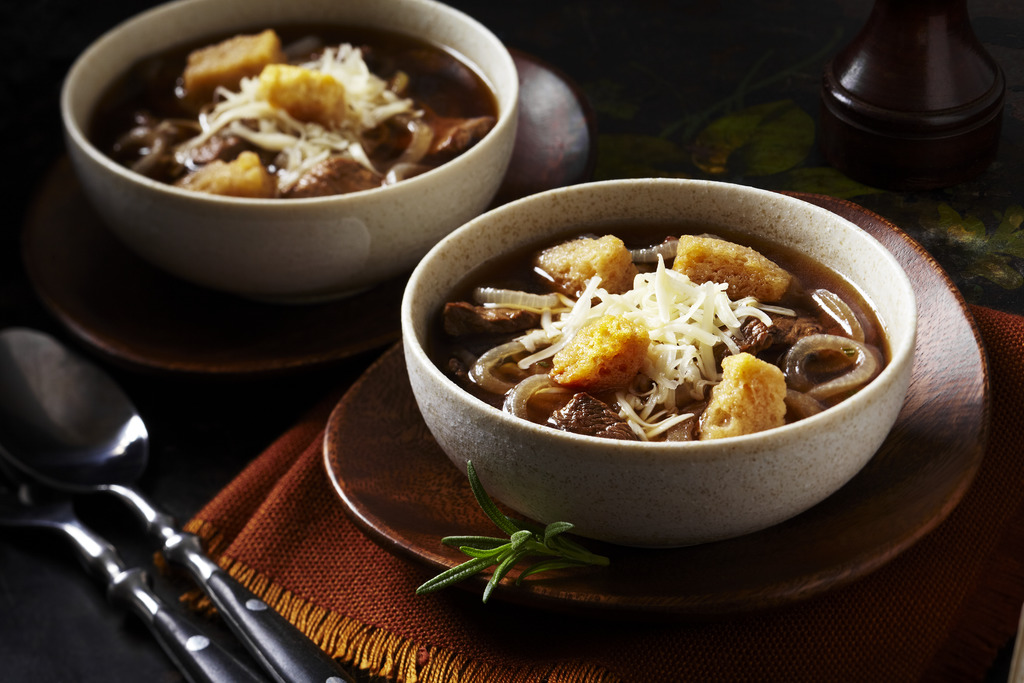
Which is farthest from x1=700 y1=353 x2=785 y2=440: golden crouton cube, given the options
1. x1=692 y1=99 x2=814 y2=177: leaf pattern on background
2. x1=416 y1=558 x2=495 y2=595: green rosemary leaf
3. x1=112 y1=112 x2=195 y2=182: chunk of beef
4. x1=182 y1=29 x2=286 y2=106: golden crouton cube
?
x1=182 y1=29 x2=286 y2=106: golden crouton cube

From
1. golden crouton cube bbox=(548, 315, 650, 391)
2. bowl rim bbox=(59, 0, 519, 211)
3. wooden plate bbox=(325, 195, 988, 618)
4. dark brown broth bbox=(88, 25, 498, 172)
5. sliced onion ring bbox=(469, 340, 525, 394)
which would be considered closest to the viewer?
wooden plate bbox=(325, 195, 988, 618)

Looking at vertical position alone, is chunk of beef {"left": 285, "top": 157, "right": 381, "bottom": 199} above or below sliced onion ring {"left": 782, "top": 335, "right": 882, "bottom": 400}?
below

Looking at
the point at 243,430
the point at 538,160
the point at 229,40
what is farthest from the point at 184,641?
the point at 229,40

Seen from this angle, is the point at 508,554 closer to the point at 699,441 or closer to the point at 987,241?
Result: the point at 699,441

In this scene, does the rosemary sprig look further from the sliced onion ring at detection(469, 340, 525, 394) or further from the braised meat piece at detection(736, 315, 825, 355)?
the braised meat piece at detection(736, 315, 825, 355)

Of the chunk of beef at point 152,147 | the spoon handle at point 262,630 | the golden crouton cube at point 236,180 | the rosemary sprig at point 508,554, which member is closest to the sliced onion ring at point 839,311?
the rosemary sprig at point 508,554

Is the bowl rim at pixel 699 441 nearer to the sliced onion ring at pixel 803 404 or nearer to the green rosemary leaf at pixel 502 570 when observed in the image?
the sliced onion ring at pixel 803 404
